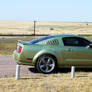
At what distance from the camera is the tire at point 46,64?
36.3 feet

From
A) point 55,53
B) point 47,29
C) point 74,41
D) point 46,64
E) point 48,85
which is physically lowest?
point 48,85

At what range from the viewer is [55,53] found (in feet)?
36.5

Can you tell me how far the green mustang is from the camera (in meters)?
11.0

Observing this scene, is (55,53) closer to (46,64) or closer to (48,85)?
(46,64)

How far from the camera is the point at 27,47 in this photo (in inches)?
436

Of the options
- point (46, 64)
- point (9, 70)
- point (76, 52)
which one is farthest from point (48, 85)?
point (9, 70)

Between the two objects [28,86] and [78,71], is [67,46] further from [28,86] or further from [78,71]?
[28,86]

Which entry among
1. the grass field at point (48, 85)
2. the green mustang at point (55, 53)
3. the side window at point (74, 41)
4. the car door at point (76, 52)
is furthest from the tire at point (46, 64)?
the grass field at point (48, 85)

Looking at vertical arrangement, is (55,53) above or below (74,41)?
below

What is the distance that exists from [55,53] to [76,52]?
2.66 ft

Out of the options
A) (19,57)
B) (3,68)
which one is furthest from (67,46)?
(3,68)

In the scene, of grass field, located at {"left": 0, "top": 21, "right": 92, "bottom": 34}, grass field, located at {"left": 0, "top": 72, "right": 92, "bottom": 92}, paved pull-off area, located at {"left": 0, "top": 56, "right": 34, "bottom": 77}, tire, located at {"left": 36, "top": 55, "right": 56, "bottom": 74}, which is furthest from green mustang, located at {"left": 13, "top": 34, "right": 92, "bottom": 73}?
grass field, located at {"left": 0, "top": 21, "right": 92, "bottom": 34}

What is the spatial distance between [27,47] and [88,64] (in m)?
2.43

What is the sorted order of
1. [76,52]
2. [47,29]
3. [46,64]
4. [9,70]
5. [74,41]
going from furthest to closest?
1. [47,29]
2. [9,70]
3. [74,41]
4. [76,52]
5. [46,64]
